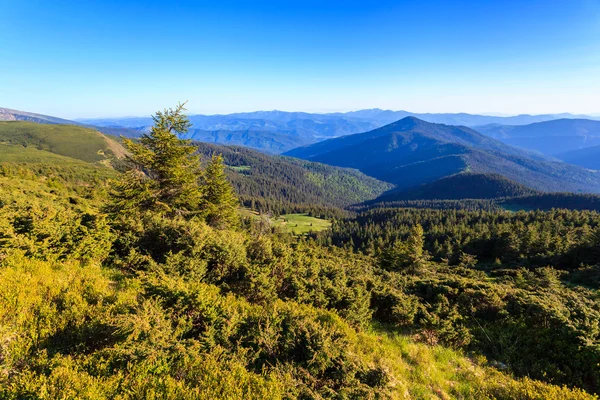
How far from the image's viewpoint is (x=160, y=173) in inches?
914

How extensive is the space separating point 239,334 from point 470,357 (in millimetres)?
8250

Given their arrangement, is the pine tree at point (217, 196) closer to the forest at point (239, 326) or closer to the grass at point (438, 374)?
the forest at point (239, 326)

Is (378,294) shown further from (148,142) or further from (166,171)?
(148,142)

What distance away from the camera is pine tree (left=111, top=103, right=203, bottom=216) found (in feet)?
70.5

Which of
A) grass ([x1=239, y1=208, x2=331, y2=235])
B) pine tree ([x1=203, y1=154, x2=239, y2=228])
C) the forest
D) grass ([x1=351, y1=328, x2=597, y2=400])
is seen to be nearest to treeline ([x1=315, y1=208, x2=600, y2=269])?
pine tree ([x1=203, y1=154, x2=239, y2=228])

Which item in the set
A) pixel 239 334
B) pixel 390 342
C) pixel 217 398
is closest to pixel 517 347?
pixel 390 342

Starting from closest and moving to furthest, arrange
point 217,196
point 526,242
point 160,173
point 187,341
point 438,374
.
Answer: point 187,341, point 438,374, point 160,173, point 217,196, point 526,242

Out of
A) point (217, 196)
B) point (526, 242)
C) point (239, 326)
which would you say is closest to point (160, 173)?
point (217, 196)

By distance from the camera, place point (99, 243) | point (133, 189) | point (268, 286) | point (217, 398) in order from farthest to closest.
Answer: point (133, 189) < point (99, 243) < point (268, 286) < point (217, 398)

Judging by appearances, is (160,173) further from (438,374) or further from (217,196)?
(438,374)

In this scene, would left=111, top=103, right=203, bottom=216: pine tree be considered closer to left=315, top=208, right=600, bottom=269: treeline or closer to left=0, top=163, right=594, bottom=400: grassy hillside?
left=0, top=163, right=594, bottom=400: grassy hillside

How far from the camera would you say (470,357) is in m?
9.52

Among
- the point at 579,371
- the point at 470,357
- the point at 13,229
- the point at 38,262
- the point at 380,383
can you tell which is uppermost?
the point at 13,229

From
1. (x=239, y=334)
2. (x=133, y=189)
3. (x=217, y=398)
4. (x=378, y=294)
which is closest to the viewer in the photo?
(x=217, y=398)
